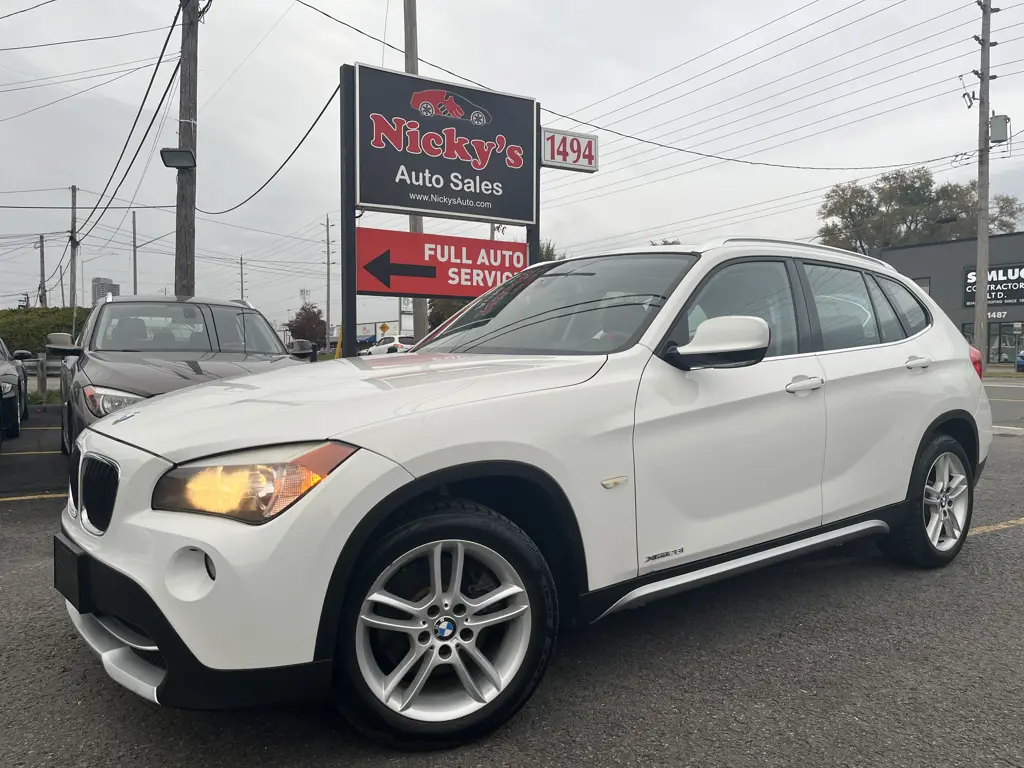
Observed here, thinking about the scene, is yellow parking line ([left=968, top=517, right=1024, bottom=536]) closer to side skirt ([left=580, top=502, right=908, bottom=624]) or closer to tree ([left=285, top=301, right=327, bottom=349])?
side skirt ([left=580, top=502, right=908, bottom=624])

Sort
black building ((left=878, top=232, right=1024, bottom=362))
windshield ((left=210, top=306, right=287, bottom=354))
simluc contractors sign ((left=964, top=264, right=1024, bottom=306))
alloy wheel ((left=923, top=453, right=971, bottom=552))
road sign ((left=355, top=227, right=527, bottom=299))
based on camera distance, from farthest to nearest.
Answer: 1. black building ((left=878, top=232, right=1024, bottom=362))
2. simluc contractors sign ((left=964, top=264, right=1024, bottom=306))
3. road sign ((left=355, top=227, right=527, bottom=299))
4. windshield ((left=210, top=306, right=287, bottom=354))
5. alloy wheel ((left=923, top=453, right=971, bottom=552))

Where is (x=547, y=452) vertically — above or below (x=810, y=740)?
above

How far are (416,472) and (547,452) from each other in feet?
1.52

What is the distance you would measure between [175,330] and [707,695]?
5481mm

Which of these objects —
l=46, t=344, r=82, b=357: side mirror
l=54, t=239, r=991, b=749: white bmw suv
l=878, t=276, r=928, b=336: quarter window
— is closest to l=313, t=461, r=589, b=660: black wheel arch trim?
l=54, t=239, r=991, b=749: white bmw suv

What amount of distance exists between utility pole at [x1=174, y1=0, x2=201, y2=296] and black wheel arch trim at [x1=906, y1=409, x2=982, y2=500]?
34.6 feet

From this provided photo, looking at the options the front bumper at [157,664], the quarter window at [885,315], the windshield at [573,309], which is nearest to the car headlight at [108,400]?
the windshield at [573,309]

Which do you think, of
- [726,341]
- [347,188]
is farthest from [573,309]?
[347,188]

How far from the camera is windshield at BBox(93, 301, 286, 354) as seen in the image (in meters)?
6.54

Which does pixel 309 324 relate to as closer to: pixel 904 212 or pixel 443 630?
pixel 904 212

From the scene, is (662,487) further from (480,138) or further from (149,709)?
(480,138)

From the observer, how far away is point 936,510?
4.23 metres

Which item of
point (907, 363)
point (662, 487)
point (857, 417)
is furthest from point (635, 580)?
point (907, 363)

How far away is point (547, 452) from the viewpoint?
8.37ft
